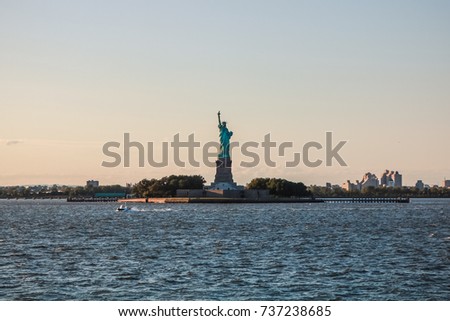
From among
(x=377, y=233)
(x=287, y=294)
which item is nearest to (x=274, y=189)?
(x=377, y=233)

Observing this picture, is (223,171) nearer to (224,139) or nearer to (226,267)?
(224,139)

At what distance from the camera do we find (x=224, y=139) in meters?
158

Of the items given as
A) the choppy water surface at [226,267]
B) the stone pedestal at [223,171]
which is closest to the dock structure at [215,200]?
the stone pedestal at [223,171]

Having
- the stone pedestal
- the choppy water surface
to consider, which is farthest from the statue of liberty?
the choppy water surface

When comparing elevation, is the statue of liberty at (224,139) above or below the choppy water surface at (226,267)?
above

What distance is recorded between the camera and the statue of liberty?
156m

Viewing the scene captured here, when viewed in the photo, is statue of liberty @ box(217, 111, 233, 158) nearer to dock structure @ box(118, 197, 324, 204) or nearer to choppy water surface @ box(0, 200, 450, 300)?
dock structure @ box(118, 197, 324, 204)

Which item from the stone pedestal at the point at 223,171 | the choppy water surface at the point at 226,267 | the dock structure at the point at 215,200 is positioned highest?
the stone pedestal at the point at 223,171

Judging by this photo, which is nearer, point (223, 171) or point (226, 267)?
point (226, 267)

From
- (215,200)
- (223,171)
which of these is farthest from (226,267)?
(215,200)

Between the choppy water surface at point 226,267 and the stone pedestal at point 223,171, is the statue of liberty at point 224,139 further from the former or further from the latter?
the choppy water surface at point 226,267

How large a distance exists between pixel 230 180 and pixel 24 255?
118 metres

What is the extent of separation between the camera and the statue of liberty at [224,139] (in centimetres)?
15638
